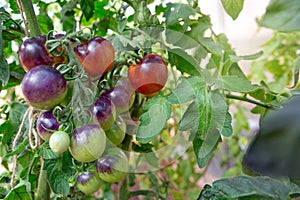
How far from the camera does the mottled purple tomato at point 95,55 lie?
16.3 inches

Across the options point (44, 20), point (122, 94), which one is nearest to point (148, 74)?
point (122, 94)

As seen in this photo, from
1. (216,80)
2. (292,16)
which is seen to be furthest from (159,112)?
(292,16)

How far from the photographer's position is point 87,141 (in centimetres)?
40

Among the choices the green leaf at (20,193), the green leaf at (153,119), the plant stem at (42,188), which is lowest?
the plant stem at (42,188)

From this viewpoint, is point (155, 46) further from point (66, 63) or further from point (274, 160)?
point (274, 160)

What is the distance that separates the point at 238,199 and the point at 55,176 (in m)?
0.19

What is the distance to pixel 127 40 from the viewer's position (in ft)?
1.52

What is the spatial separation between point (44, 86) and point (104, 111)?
62 mm

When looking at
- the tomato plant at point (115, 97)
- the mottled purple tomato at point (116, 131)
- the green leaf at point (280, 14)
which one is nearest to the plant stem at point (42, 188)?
the tomato plant at point (115, 97)

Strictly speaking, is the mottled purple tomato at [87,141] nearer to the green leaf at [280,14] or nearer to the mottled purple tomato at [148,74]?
the mottled purple tomato at [148,74]

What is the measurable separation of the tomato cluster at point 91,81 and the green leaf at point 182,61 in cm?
1

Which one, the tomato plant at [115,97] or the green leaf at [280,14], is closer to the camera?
the green leaf at [280,14]

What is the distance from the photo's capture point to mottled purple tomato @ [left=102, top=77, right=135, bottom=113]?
0.44 m

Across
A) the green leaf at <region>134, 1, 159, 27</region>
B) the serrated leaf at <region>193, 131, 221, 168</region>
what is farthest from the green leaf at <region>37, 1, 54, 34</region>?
the serrated leaf at <region>193, 131, 221, 168</region>
